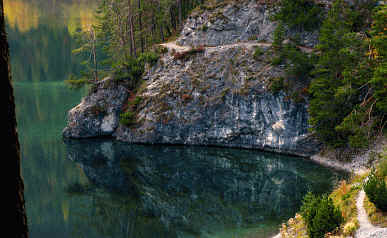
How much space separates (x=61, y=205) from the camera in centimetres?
2659

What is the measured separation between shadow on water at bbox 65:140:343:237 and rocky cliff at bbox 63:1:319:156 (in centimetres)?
234

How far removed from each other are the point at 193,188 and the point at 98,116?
24.6 metres

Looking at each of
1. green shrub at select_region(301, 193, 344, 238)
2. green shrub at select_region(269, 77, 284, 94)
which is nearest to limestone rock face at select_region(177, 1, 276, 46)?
green shrub at select_region(269, 77, 284, 94)

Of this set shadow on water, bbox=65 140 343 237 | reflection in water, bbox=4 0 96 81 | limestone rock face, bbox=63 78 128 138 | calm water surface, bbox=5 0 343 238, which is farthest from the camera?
reflection in water, bbox=4 0 96 81

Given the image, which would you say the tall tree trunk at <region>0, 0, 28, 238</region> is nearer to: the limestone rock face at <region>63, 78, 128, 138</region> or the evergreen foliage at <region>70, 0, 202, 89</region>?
the evergreen foliage at <region>70, 0, 202, 89</region>

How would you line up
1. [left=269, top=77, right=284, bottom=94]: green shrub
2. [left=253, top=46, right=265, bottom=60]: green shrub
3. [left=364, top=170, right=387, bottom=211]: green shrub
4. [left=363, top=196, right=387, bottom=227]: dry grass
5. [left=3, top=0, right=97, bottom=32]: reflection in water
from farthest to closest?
[left=3, top=0, right=97, bottom=32]: reflection in water, [left=253, top=46, right=265, bottom=60]: green shrub, [left=269, top=77, right=284, bottom=94]: green shrub, [left=364, top=170, right=387, bottom=211]: green shrub, [left=363, top=196, right=387, bottom=227]: dry grass

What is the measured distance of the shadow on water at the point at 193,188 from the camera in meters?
22.0

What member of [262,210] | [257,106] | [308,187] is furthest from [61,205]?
[257,106]

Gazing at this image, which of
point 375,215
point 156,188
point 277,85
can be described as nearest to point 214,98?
point 277,85

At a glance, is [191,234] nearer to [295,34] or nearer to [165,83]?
[165,83]

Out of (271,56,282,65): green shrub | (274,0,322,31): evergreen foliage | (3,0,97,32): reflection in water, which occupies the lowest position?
→ (271,56,282,65): green shrub

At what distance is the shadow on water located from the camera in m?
22.0

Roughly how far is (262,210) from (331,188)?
22.0ft

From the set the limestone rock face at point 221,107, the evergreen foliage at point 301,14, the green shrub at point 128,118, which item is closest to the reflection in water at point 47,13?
the green shrub at point 128,118
